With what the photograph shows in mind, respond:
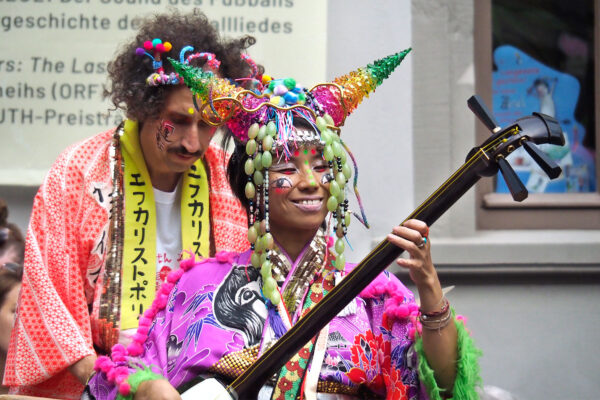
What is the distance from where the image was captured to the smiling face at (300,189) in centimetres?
244

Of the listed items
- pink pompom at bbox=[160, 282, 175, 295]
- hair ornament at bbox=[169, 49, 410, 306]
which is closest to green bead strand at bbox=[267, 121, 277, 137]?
hair ornament at bbox=[169, 49, 410, 306]

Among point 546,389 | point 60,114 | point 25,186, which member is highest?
point 60,114

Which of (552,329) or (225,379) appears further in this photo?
(552,329)

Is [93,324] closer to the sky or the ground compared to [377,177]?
closer to the ground

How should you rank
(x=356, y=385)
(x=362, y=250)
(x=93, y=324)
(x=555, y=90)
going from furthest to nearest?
1. (x=555, y=90)
2. (x=362, y=250)
3. (x=93, y=324)
4. (x=356, y=385)

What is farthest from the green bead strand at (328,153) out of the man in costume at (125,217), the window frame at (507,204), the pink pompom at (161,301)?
the window frame at (507,204)

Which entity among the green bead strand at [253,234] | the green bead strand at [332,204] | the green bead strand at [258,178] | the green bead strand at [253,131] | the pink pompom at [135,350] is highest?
the green bead strand at [253,131]

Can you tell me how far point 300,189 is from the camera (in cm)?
244

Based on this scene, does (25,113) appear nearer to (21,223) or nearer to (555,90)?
(21,223)

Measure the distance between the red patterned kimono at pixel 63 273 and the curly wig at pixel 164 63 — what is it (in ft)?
0.78

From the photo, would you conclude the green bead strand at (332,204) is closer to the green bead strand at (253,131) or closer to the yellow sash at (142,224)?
the green bead strand at (253,131)

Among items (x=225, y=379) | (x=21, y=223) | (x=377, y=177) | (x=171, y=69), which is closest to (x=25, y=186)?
(x=21, y=223)

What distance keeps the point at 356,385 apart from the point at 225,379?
0.37 m

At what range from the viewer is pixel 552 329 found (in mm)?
4551
